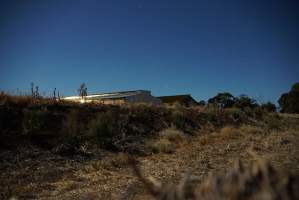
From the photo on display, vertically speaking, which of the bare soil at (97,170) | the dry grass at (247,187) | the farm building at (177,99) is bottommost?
the bare soil at (97,170)

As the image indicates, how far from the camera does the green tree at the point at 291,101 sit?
42750mm

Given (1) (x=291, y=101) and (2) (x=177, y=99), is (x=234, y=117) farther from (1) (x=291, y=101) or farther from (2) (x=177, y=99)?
(2) (x=177, y=99)

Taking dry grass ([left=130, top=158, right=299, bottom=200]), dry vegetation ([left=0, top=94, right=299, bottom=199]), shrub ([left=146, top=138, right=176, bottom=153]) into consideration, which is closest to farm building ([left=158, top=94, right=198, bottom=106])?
dry vegetation ([left=0, top=94, right=299, bottom=199])

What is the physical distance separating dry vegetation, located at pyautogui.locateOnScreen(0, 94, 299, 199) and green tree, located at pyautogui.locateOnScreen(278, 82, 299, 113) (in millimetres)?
26917

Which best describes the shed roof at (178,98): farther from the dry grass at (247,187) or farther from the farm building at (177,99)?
the dry grass at (247,187)

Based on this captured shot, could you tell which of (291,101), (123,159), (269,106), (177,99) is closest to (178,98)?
(177,99)

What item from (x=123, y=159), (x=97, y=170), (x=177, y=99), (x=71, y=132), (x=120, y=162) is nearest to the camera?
(x=97, y=170)

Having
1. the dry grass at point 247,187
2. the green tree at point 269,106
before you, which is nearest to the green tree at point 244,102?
the green tree at point 269,106

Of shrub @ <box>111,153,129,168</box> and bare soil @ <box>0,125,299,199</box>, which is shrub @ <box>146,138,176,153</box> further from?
shrub @ <box>111,153,129,168</box>

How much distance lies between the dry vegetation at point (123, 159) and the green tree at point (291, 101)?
2692 cm

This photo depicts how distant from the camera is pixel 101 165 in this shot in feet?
26.0

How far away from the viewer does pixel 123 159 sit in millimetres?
8266

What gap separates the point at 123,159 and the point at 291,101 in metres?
40.4

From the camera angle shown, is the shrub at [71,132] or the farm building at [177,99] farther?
Answer: the farm building at [177,99]
